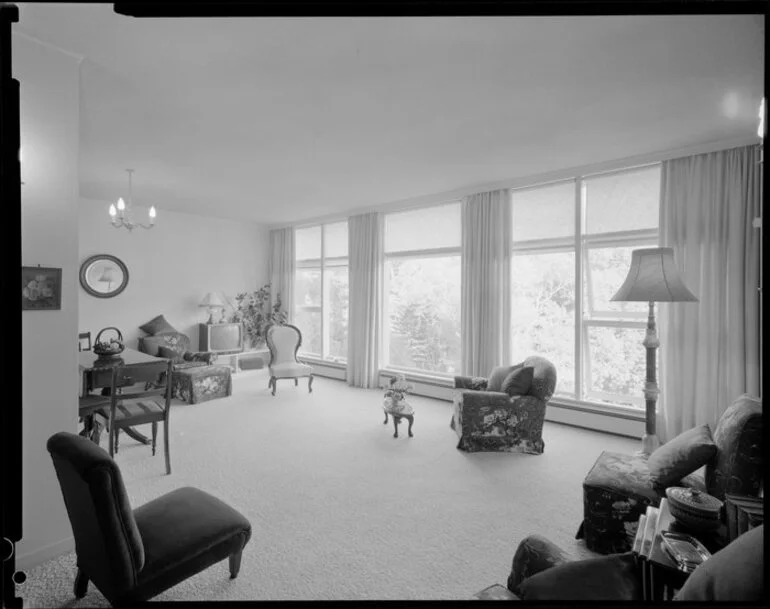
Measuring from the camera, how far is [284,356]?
19.5ft

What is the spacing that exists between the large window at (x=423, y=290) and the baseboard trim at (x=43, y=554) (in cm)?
423

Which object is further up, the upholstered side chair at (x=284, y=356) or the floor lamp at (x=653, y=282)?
the floor lamp at (x=653, y=282)

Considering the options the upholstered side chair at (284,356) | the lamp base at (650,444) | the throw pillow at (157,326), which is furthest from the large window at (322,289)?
the lamp base at (650,444)

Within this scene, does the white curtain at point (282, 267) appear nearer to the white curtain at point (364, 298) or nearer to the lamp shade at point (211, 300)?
the lamp shade at point (211, 300)

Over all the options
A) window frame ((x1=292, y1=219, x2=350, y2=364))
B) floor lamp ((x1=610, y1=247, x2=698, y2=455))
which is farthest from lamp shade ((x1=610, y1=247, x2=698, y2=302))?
window frame ((x1=292, y1=219, x2=350, y2=364))

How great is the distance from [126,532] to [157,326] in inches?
213

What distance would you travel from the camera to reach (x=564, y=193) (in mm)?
4402

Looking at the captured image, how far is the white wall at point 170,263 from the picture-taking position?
573 centimetres

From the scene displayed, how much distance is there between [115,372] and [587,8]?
3.27 m

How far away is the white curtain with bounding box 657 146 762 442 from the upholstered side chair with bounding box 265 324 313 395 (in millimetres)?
4293

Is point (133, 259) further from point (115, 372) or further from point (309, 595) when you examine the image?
point (309, 595)

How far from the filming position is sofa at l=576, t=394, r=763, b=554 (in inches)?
69.6

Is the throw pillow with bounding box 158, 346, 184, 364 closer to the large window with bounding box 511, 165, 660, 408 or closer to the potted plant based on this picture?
the potted plant

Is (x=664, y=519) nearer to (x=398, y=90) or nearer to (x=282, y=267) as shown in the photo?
(x=398, y=90)
